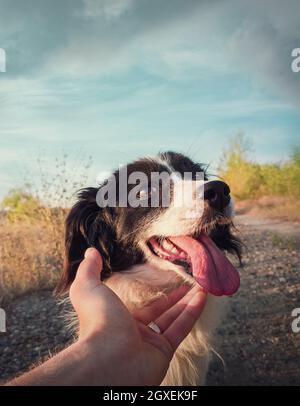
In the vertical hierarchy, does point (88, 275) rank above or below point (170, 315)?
above

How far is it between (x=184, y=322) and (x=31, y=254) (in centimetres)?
340

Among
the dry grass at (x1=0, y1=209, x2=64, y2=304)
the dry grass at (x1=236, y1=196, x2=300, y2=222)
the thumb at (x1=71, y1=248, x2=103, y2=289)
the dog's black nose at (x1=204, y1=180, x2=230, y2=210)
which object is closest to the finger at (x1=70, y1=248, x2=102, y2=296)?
the thumb at (x1=71, y1=248, x2=103, y2=289)

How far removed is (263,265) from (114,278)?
3092 millimetres

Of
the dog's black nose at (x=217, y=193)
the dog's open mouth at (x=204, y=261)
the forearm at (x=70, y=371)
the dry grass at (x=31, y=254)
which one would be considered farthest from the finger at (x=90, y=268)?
the dry grass at (x=31, y=254)

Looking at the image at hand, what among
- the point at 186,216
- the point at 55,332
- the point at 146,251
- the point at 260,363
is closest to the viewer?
the point at 186,216

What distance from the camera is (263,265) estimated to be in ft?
17.5

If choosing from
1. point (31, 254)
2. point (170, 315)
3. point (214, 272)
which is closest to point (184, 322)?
point (170, 315)

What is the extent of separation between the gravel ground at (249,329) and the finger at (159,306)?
129 cm

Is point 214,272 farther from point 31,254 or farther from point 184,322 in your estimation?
point 31,254

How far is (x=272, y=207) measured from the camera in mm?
5902

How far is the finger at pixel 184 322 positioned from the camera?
2045 millimetres

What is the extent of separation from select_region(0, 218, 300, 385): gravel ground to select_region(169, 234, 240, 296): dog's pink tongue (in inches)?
58.2
